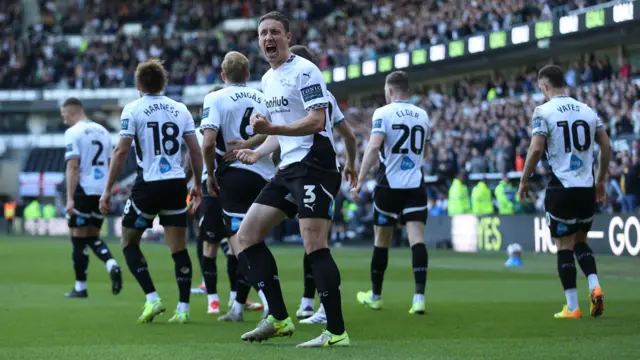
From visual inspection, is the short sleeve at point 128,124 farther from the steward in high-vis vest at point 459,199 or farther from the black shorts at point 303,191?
the steward in high-vis vest at point 459,199

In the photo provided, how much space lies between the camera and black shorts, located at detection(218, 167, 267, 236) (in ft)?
31.3

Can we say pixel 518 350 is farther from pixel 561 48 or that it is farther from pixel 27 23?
pixel 27 23

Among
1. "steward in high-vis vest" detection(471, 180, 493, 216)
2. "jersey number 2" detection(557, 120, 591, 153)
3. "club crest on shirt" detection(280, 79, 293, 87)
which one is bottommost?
"steward in high-vis vest" detection(471, 180, 493, 216)

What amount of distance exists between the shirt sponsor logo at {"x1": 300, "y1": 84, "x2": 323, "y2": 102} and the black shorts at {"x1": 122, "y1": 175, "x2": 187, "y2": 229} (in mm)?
2818

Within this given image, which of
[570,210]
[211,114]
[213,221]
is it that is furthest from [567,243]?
[211,114]

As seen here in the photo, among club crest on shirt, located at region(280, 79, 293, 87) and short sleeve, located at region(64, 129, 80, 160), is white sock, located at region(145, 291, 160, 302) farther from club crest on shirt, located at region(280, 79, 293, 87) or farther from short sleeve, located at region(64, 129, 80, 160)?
short sleeve, located at region(64, 129, 80, 160)

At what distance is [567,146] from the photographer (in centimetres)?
1020

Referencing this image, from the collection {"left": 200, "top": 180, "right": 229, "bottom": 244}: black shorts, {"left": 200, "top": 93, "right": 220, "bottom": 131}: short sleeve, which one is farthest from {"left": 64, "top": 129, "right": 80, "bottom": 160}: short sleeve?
{"left": 200, "top": 93, "right": 220, "bottom": 131}: short sleeve

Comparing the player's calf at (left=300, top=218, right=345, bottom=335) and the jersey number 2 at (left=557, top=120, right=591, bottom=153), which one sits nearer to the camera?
the player's calf at (left=300, top=218, right=345, bottom=335)

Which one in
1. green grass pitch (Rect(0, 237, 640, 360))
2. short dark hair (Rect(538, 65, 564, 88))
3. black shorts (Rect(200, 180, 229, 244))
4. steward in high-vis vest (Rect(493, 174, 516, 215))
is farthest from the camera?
steward in high-vis vest (Rect(493, 174, 516, 215))

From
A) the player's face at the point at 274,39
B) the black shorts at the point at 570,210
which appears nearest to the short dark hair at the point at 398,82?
the black shorts at the point at 570,210

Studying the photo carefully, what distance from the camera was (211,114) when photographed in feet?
31.8

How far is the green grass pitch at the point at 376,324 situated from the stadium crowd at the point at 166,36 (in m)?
27.8

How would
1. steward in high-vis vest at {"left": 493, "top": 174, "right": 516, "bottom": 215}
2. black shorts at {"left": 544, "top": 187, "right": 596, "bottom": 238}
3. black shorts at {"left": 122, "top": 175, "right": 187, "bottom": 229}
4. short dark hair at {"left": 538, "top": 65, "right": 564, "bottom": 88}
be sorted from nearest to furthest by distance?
black shorts at {"left": 122, "top": 175, "right": 187, "bottom": 229}
black shorts at {"left": 544, "top": 187, "right": 596, "bottom": 238}
short dark hair at {"left": 538, "top": 65, "right": 564, "bottom": 88}
steward in high-vis vest at {"left": 493, "top": 174, "right": 516, "bottom": 215}
